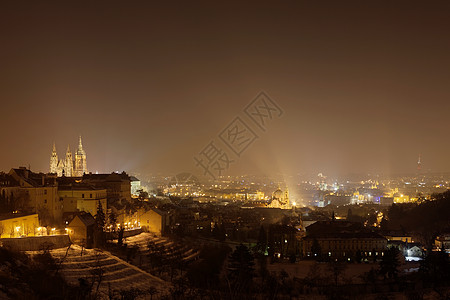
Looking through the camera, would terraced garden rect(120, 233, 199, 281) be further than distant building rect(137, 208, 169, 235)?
No

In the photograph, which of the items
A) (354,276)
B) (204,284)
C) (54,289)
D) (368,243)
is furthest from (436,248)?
(54,289)

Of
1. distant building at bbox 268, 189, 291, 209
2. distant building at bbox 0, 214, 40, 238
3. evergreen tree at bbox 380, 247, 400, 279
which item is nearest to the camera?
distant building at bbox 0, 214, 40, 238

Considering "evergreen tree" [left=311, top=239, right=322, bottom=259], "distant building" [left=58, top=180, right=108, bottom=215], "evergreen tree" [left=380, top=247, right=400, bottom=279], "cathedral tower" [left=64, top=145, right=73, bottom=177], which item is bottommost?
"evergreen tree" [left=380, top=247, right=400, bottom=279]

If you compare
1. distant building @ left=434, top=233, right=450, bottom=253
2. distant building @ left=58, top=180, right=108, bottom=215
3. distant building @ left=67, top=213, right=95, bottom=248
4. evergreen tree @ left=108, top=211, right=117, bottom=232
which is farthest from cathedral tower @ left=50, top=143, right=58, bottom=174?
distant building @ left=434, top=233, right=450, bottom=253

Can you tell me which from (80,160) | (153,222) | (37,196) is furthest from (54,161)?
(37,196)

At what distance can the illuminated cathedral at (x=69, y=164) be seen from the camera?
1764 inches

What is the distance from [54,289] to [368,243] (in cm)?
1975

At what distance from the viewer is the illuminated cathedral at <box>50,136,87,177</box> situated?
4481 cm

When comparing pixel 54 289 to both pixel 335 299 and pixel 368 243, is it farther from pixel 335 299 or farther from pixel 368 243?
pixel 368 243

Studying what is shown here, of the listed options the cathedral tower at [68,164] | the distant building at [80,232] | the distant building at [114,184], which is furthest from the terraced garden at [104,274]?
the cathedral tower at [68,164]

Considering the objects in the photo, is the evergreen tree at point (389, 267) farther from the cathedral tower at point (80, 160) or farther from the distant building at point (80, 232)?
the cathedral tower at point (80, 160)

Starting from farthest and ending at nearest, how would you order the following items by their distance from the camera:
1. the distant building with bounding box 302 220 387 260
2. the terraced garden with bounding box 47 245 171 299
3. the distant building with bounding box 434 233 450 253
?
the distant building with bounding box 434 233 450 253 < the distant building with bounding box 302 220 387 260 < the terraced garden with bounding box 47 245 171 299

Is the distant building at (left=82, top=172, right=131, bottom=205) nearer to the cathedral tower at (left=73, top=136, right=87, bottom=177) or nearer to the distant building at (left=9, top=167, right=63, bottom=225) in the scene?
the distant building at (left=9, top=167, right=63, bottom=225)

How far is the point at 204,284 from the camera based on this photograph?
1897 cm
